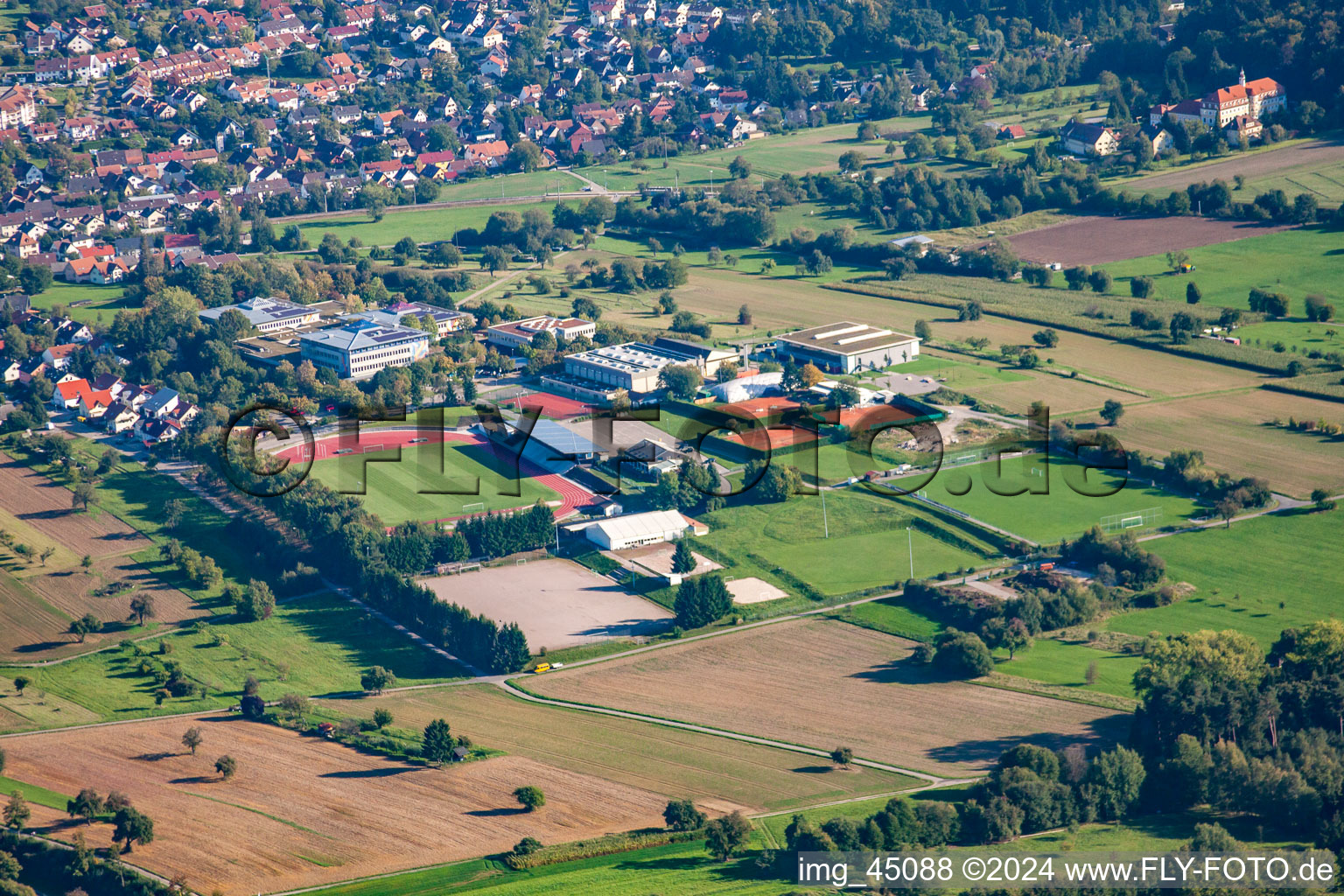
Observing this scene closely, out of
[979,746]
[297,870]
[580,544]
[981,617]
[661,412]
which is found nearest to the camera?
[297,870]

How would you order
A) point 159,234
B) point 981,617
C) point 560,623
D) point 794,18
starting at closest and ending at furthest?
point 981,617
point 560,623
point 159,234
point 794,18

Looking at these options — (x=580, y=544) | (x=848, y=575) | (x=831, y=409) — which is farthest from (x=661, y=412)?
(x=848, y=575)

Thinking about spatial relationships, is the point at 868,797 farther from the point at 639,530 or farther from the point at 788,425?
the point at 788,425

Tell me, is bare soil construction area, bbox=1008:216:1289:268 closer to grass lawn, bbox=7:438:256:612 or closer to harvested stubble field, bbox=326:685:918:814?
grass lawn, bbox=7:438:256:612

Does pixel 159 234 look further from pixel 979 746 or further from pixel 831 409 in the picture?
pixel 979 746

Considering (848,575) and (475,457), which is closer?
(848,575)

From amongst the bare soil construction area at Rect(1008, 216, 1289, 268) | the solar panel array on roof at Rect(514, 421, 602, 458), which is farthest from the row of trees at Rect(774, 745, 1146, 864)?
the bare soil construction area at Rect(1008, 216, 1289, 268)

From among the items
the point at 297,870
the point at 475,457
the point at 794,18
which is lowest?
the point at 297,870
